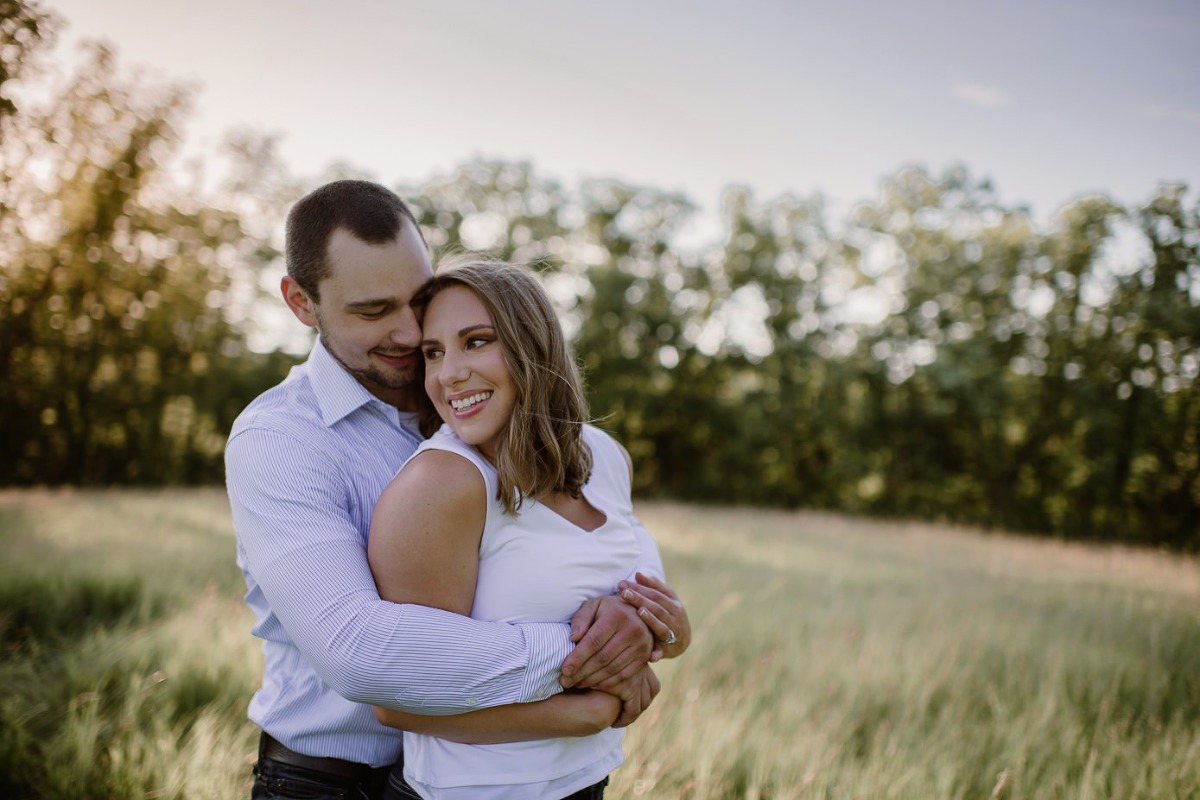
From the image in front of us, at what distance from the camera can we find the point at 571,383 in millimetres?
2229

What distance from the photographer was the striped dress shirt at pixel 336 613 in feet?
5.37

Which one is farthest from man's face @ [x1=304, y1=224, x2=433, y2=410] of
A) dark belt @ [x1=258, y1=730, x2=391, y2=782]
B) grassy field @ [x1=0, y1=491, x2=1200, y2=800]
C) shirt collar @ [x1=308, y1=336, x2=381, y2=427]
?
grassy field @ [x1=0, y1=491, x2=1200, y2=800]

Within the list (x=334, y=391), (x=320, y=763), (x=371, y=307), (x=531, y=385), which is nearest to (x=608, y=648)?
(x=531, y=385)

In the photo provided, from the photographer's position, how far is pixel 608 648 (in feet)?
6.11

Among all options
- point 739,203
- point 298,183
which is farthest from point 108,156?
Answer: point 739,203

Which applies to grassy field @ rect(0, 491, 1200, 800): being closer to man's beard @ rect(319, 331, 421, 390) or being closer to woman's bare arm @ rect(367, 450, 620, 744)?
woman's bare arm @ rect(367, 450, 620, 744)

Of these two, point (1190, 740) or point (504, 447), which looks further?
point (1190, 740)

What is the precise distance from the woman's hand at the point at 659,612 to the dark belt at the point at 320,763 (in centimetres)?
→ 92

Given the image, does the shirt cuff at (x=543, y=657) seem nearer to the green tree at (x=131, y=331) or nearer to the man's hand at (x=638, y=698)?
the man's hand at (x=638, y=698)

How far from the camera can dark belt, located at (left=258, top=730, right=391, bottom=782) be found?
2.01 metres

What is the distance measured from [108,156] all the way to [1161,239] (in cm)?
2430

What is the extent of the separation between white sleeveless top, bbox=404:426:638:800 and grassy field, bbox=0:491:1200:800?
1419 mm

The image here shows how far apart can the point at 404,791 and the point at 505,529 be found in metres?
0.84

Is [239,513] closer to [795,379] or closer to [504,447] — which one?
[504,447]
